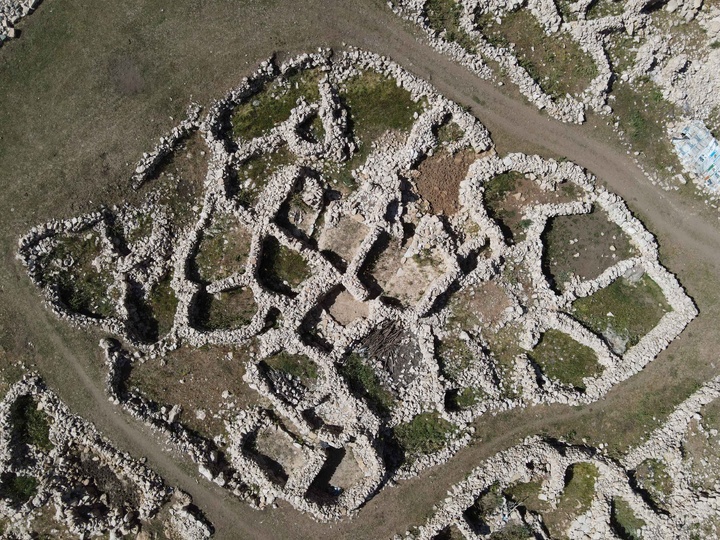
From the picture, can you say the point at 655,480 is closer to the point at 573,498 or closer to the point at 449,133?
the point at 573,498

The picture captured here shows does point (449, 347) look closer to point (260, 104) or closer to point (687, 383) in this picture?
point (687, 383)

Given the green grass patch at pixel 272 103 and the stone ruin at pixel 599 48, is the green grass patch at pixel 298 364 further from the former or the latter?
the stone ruin at pixel 599 48

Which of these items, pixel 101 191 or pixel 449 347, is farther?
pixel 449 347

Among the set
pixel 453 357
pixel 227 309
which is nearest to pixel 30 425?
pixel 227 309

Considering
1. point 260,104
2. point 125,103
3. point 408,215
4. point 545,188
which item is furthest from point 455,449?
point 125,103

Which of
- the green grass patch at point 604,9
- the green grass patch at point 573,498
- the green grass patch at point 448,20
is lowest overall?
the green grass patch at point 573,498

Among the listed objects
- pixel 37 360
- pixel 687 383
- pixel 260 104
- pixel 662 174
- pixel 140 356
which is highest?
pixel 662 174

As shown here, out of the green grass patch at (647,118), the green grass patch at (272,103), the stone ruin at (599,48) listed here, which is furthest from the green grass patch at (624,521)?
the green grass patch at (272,103)

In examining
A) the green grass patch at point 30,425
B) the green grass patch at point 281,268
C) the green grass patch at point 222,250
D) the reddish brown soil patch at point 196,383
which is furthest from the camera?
the green grass patch at point 281,268
